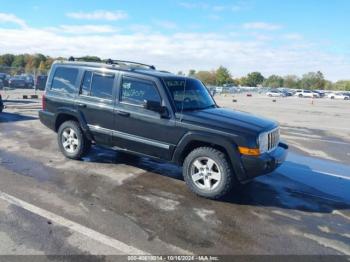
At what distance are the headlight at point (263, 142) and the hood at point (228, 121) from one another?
0.26 ft

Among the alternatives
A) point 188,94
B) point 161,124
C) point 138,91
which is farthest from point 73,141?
point 188,94

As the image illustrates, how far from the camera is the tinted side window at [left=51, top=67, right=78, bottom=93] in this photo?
23.5 feet

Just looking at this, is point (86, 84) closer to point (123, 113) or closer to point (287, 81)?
point (123, 113)

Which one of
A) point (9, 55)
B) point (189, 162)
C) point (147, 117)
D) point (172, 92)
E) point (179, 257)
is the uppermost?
point (9, 55)

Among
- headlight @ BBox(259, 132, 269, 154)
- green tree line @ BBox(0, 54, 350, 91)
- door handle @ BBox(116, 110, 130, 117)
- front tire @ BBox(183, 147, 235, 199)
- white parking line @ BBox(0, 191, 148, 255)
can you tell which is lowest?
white parking line @ BBox(0, 191, 148, 255)

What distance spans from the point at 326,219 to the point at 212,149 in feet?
6.14

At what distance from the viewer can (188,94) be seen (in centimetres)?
629

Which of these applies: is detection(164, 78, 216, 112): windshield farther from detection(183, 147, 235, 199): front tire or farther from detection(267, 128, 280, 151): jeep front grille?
detection(267, 128, 280, 151): jeep front grille

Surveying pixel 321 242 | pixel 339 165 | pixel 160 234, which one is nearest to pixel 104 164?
pixel 160 234

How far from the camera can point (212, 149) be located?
5465mm

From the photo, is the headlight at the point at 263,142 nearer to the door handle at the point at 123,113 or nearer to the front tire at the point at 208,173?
the front tire at the point at 208,173

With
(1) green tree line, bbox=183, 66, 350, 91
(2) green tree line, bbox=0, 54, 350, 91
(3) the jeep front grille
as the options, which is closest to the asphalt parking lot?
(3) the jeep front grille

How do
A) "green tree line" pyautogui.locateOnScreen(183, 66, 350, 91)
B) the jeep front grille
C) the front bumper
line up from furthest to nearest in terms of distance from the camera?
"green tree line" pyautogui.locateOnScreen(183, 66, 350, 91), the jeep front grille, the front bumper

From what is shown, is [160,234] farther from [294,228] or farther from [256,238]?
[294,228]
